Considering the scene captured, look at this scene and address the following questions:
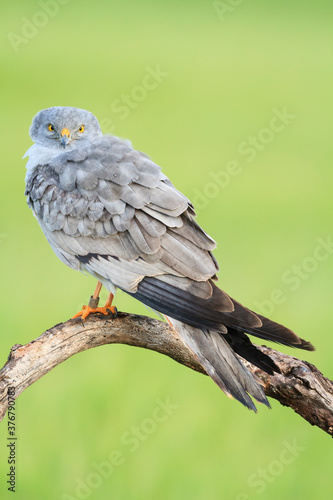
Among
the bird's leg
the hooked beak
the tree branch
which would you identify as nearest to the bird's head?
the hooked beak

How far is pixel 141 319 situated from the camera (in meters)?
4.65

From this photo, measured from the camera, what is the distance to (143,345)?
468 cm

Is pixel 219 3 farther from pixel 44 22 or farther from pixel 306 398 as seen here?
pixel 306 398

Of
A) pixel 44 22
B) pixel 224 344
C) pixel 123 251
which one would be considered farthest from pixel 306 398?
pixel 44 22

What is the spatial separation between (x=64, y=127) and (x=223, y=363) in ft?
7.62

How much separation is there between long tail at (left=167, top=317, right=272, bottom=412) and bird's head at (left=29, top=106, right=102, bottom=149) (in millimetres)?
1807

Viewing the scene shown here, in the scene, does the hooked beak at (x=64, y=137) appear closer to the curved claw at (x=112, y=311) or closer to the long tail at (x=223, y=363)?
the curved claw at (x=112, y=311)

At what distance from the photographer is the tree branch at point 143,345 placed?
156 inches

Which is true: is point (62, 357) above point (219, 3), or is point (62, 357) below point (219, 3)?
below

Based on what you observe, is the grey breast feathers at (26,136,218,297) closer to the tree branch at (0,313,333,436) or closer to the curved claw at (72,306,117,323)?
the curved claw at (72,306,117,323)

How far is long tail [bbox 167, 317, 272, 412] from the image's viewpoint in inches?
147

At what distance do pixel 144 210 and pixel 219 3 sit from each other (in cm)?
2354

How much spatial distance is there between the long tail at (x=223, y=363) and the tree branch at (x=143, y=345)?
0.45 meters

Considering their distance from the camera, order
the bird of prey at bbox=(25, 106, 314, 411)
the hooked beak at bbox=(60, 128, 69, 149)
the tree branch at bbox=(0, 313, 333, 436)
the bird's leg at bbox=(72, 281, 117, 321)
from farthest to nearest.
→ the hooked beak at bbox=(60, 128, 69, 149) < the bird's leg at bbox=(72, 281, 117, 321) < the tree branch at bbox=(0, 313, 333, 436) < the bird of prey at bbox=(25, 106, 314, 411)
